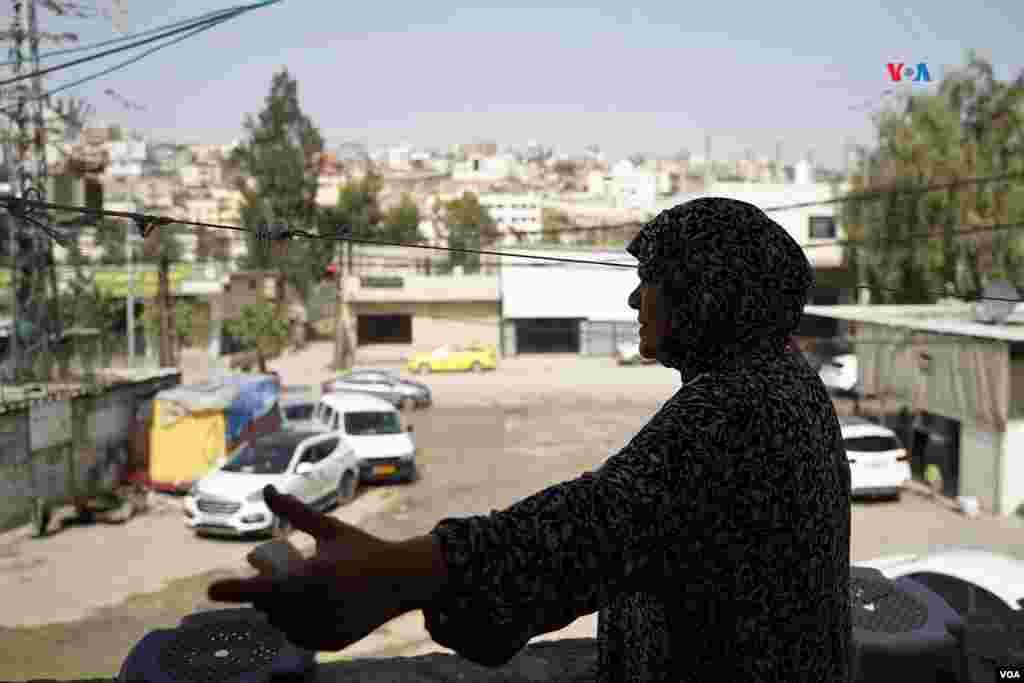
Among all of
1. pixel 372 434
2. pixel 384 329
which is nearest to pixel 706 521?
pixel 372 434

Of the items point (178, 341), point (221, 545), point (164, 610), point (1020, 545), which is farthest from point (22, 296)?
point (178, 341)

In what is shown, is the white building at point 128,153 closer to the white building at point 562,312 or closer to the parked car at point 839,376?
the white building at point 562,312

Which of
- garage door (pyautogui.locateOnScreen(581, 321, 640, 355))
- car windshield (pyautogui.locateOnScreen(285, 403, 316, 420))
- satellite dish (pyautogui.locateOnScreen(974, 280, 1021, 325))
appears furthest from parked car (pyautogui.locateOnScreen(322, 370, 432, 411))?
satellite dish (pyautogui.locateOnScreen(974, 280, 1021, 325))

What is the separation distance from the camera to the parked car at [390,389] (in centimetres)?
2362

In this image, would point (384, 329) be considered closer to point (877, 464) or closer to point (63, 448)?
point (63, 448)

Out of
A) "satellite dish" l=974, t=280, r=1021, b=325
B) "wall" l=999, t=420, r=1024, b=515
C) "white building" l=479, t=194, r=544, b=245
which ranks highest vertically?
"white building" l=479, t=194, r=544, b=245

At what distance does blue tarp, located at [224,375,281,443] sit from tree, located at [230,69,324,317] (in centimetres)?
2258

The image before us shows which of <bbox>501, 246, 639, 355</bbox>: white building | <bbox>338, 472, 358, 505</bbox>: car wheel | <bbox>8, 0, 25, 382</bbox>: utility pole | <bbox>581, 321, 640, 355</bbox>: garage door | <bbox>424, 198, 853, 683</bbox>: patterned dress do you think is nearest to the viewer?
<bbox>424, 198, 853, 683</bbox>: patterned dress

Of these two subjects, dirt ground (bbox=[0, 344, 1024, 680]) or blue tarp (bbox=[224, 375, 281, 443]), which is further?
blue tarp (bbox=[224, 375, 281, 443])

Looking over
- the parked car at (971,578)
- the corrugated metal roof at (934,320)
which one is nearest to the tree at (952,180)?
the corrugated metal roof at (934,320)

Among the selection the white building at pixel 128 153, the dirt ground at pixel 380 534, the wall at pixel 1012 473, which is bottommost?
the dirt ground at pixel 380 534

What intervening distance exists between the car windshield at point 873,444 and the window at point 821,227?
23.1 meters

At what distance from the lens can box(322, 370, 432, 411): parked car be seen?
77.5 feet

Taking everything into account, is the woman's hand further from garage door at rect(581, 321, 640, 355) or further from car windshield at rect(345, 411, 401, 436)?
garage door at rect(581, 321, 640, 355)
